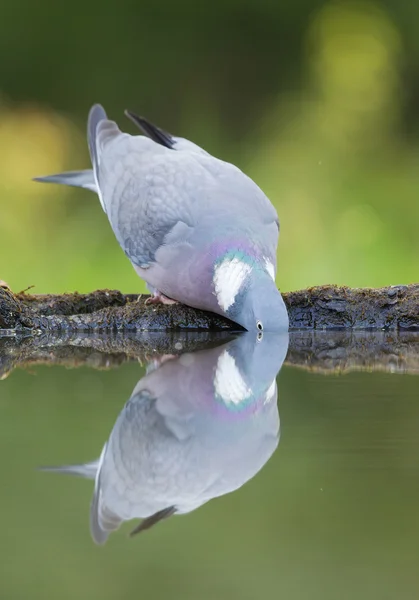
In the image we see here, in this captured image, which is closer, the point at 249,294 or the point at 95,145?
the point at 249,294

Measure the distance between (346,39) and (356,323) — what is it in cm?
405

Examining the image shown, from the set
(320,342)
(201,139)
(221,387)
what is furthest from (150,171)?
(201,139)

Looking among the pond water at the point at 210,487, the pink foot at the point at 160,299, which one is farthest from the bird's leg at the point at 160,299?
the pond water at the point at 210,487

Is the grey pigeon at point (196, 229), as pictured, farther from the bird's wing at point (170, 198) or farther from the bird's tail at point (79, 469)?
the bird's tail at point (79, 469)

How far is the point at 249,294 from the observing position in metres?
3.10

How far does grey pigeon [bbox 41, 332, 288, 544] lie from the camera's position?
1226mm

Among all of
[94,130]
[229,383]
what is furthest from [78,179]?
[229,383]

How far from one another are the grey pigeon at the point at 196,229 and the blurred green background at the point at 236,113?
2.30 metres

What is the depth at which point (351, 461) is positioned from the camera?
139cm

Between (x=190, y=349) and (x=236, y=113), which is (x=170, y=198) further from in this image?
(x=236, y=113)

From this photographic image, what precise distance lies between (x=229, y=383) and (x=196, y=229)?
52.5 inches

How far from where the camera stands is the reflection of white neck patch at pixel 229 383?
1.96 metres

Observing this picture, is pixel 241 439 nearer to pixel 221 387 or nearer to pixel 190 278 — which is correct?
pixel 221 387

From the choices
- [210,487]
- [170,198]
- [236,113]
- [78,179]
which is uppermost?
[236,113]
